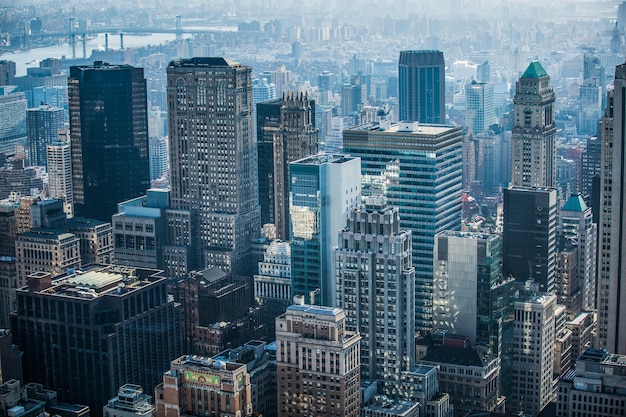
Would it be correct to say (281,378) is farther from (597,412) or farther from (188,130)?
(188,130)

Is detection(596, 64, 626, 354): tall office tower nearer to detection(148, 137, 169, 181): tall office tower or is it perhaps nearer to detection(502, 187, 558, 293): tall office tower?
detection(502, 187, 558, 293): tall office tower

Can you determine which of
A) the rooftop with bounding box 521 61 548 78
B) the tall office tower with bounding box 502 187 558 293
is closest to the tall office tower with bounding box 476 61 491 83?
the rooftop with bounding box 521 61 548 78

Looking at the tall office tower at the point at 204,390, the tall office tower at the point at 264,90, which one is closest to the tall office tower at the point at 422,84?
the tall office tower at the point at 264,90

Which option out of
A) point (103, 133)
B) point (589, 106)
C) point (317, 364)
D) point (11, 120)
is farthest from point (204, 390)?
point (589, 106)

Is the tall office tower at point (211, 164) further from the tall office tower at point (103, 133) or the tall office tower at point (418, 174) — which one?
the tall office tower at point (418, 174)

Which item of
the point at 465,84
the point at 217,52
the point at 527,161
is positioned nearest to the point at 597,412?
the point at 527,161

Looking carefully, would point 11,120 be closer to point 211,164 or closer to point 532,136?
point 211,164

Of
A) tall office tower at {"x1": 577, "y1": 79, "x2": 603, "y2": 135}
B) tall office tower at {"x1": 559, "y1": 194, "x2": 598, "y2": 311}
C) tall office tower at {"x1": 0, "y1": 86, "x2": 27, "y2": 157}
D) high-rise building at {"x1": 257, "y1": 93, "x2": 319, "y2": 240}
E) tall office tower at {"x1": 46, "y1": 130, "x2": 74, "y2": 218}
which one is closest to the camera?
tall office tower at {"x1": 559, "y1": 194, "x2": 598, "y2": 311}
